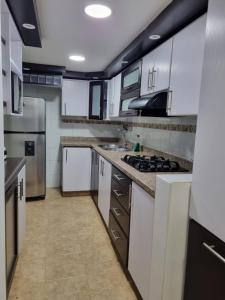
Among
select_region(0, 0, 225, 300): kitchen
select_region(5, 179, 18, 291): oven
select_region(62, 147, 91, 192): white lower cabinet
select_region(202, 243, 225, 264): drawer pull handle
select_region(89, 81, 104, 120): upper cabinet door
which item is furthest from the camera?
select_region(89, 81, 104, 120): upper cabinet door

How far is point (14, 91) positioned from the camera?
192 cm

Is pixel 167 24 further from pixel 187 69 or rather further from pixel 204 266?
pixel 204 266

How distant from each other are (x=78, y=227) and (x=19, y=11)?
2362mm

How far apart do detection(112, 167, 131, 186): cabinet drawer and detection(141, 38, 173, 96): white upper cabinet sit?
0.83 metres

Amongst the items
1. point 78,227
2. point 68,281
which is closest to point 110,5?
point 68,281

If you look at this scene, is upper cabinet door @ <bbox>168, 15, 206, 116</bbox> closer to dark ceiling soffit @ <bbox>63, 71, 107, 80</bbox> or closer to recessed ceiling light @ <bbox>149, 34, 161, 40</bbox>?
recessed ceiling light @ <bbox>149, 34, 161, 40</bbox>

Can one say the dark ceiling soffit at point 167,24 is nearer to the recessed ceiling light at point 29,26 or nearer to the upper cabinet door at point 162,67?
the upper cabinet door at point 162,67

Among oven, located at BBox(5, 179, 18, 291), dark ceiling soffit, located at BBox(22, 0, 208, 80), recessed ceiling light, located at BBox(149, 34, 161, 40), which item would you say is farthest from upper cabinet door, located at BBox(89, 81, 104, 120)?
oven, located at BBox(5, 179, 18, 291)

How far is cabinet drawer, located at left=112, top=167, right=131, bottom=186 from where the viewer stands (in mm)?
1979

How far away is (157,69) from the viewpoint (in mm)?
2066

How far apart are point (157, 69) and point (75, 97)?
223 cm

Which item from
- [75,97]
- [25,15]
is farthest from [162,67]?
[75,97]

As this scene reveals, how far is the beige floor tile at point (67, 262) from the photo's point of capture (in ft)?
5.92

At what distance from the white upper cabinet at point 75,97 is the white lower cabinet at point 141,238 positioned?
259cm
